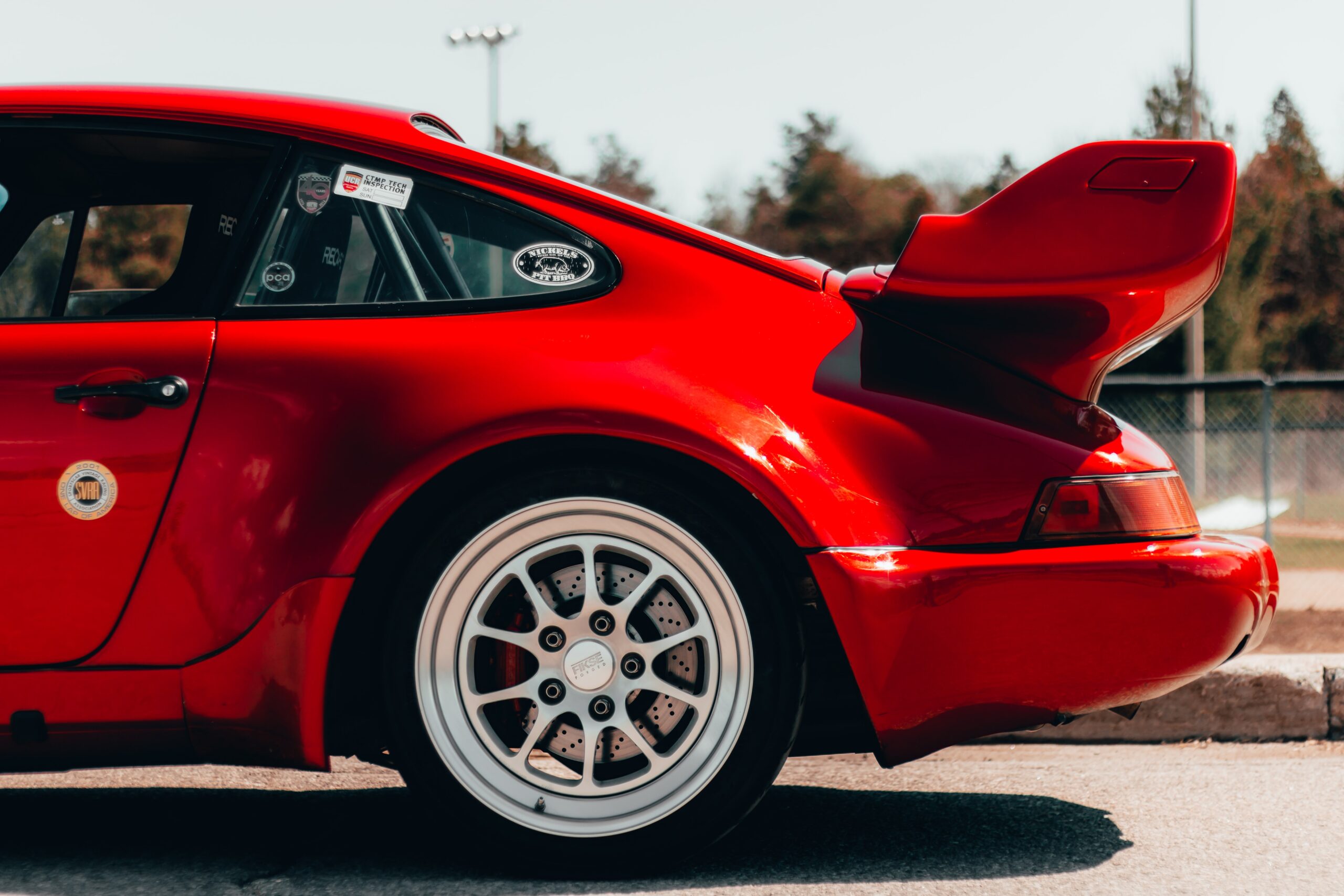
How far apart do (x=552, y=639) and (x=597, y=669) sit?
0.33ft

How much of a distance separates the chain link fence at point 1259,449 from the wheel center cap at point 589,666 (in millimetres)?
6695

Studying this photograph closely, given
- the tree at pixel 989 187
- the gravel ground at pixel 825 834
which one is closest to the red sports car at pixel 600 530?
the gravel ground at pixel 825 834

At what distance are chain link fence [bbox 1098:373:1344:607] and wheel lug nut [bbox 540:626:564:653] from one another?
6716mm

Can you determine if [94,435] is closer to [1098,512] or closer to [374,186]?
[374,186]

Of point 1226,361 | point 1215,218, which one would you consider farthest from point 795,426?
point 1226,361

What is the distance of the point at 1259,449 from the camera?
862 cm

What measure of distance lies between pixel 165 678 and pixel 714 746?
3.32ft

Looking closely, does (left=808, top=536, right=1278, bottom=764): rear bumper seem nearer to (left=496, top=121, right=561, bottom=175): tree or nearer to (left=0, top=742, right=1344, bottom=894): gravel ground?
(left=0, top=742, right=1344, bottom=894): gravel ground

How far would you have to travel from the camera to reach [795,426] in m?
2.36

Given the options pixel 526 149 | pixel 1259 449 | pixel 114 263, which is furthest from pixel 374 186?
pixel 526 149

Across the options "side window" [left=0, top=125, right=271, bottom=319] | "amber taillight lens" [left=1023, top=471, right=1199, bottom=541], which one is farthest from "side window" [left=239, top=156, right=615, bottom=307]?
"amber taillight lens" [left=1023, top=471, right=1199, bottom=541]

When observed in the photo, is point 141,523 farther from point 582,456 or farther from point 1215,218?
point 1215,218

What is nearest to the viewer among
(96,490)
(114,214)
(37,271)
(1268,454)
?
(96,490)

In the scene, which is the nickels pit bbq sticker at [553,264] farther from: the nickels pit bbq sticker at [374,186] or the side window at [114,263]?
the side window at [114,263]
